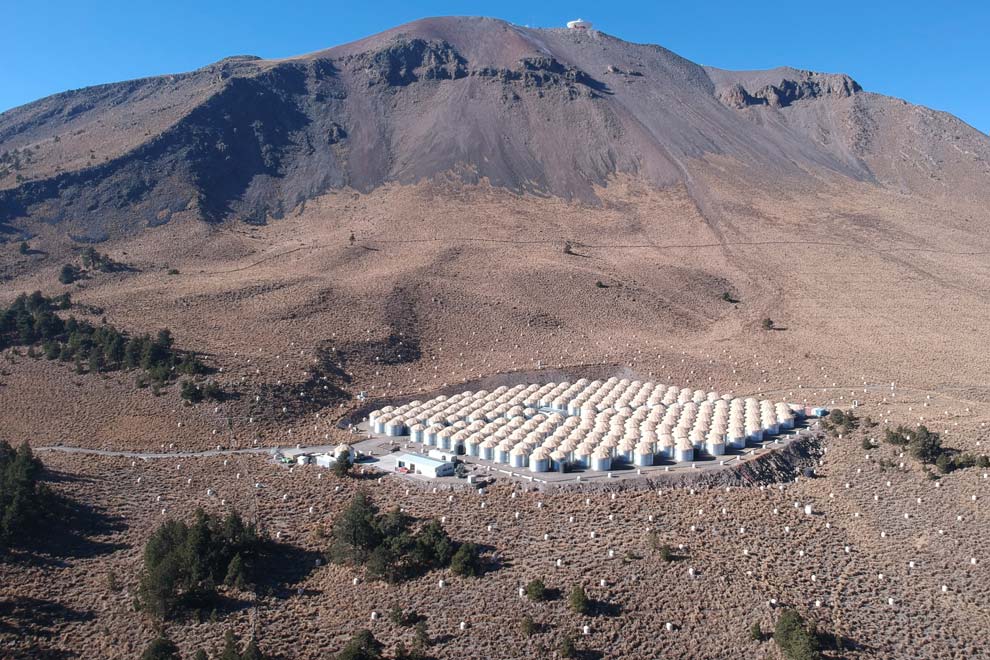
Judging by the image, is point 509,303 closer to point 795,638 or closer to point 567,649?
point 567,649

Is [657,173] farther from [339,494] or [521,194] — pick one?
[339,494]

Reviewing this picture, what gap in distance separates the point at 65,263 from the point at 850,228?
317 feet

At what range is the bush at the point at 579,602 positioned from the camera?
77.8 feet

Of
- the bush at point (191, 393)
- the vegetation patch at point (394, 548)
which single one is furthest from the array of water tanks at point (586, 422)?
the bush at point (191, 393)

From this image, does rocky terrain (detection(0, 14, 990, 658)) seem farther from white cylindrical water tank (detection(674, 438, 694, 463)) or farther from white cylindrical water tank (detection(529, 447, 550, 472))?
white cylindrical water tank (detection(674, 438, 694, 463))

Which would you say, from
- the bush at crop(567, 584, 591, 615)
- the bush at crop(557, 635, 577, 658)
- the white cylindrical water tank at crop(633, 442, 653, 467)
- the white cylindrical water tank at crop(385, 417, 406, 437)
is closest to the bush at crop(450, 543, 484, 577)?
the bush at crop(567, 584, 591, 615)

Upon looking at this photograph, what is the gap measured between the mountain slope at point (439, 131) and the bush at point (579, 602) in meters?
78.8

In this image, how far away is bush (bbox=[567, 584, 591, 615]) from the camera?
2372cm

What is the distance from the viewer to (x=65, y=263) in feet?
243

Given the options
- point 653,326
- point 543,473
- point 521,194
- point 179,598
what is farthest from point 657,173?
point 179,598

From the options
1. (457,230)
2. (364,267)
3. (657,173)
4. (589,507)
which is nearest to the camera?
(589,507)

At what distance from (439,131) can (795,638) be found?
10320cm

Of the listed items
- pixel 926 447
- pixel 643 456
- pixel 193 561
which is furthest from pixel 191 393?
pixel 926 447

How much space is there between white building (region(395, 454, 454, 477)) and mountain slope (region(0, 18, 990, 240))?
65233 mm
